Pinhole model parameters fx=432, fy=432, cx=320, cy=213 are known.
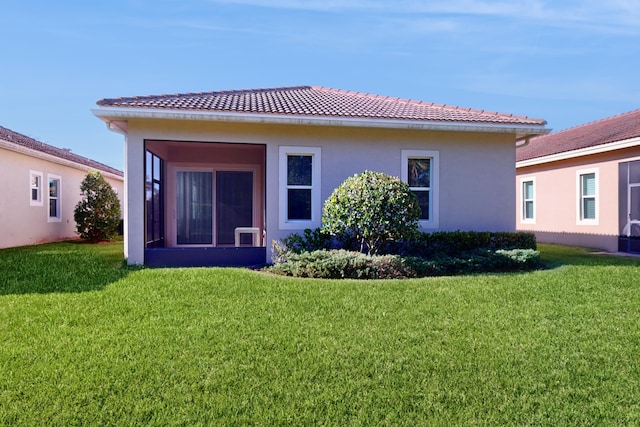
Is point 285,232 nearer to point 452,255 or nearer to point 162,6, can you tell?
point 452,255

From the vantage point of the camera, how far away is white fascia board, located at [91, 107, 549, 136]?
8828 mm

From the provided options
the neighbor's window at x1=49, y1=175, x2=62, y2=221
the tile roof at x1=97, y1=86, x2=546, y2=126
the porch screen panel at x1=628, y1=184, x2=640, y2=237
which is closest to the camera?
the tile roof at x1=97, y1=86, x2=546, y2=126

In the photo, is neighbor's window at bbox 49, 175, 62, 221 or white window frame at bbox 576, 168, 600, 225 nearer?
white window frame at bbox 576, 168, 600, 225

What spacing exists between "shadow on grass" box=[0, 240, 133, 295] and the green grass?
106 millimetres

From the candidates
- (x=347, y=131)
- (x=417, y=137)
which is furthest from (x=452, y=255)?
(x=347, y=131)

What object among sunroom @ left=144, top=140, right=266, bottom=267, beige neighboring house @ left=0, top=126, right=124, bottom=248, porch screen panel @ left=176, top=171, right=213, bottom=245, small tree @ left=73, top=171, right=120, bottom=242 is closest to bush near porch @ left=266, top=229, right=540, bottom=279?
sunroom @ left=144, top=140, right=266, bottom=267

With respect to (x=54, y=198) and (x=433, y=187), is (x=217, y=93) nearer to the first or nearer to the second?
(x=433, y=187)

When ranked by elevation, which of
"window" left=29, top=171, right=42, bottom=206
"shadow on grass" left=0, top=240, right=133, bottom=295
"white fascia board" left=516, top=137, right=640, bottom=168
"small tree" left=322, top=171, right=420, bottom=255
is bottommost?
"shadow on grass" left=0, top=240, right=133, bottom=295

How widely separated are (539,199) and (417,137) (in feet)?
28.0

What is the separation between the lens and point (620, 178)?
42.4 ft

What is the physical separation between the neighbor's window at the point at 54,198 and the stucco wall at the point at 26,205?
0.19 metres

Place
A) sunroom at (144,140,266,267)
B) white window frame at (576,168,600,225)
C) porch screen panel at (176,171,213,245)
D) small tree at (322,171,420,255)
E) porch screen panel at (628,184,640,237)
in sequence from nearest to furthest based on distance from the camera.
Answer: small tree at (322,171,420,255) → porch screen panel at (628,184,640,237) → sunroom at (144,140,266,267) → porch screen panel at (176,171,213,245) → white window frame at (576,168,600,225)

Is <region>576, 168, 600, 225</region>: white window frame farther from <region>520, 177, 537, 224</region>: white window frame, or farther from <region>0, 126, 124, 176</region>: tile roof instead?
<region>0, 126, 124, 176</region>: tile roof

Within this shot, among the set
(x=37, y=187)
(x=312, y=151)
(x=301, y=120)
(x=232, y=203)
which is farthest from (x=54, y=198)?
(x=301, y=120)
